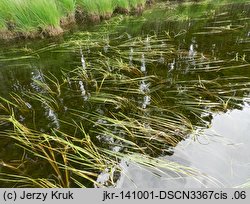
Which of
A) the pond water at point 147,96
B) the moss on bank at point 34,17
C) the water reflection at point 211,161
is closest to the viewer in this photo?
the water reflection at point 211,161

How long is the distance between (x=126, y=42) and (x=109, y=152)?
3976mm

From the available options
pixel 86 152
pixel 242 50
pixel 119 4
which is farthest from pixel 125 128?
pixel 119 4

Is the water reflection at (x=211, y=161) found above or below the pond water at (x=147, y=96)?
below

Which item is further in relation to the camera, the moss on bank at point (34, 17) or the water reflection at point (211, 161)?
the moss on bank at point (34, 17)

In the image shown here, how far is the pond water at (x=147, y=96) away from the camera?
96.3 inches

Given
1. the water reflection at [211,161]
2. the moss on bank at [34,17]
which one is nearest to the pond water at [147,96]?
the water reflection at [211,161]

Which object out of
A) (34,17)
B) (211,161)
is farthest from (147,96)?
(34,17)

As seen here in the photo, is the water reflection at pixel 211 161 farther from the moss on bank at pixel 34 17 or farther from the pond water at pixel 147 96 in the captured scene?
the moss on bank at pixel 34 17

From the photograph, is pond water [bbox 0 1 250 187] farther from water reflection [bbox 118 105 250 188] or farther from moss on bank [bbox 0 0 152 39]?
moss on bank [bbox 0 0 152 39]

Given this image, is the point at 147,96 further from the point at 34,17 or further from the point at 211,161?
the point at 34,17

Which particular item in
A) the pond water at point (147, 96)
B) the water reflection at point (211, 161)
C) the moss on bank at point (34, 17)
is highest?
the moss on bank at point (34, 17)

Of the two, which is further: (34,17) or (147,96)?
(34,17)

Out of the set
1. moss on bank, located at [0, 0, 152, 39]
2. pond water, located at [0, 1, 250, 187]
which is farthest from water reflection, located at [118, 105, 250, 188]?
moss on bank, located at [0, 0, 152, 39]

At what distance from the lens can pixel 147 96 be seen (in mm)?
3551
